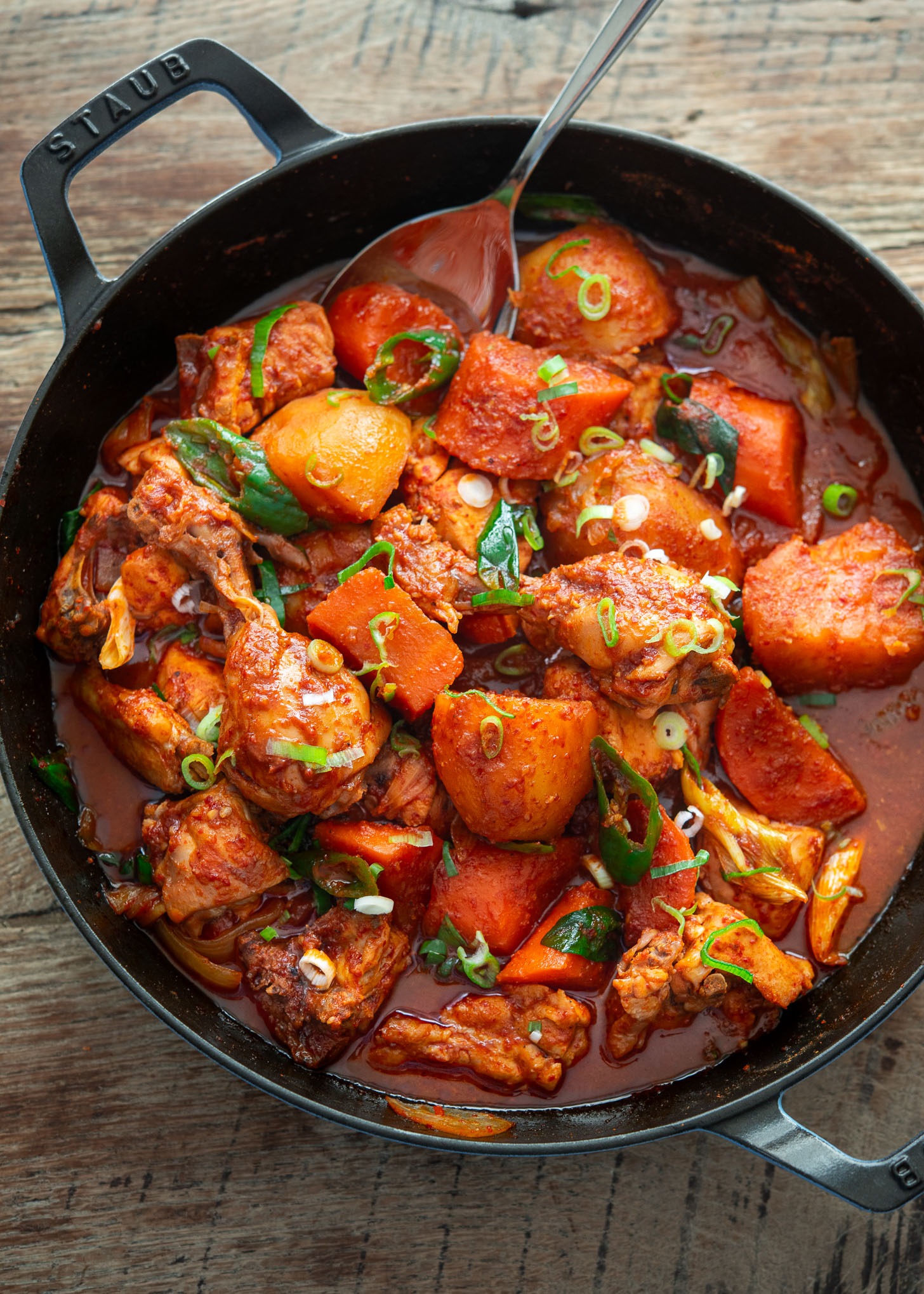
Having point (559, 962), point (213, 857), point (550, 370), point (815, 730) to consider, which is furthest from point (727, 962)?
point (550, 370)

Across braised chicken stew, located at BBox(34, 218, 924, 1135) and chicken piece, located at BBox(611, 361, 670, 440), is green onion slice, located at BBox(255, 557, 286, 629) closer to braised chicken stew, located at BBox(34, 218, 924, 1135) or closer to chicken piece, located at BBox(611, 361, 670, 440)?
braised chicken stew, located at BBox(34, 218, 924, 1135)

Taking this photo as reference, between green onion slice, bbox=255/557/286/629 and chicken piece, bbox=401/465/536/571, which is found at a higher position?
chicken piece, bbox=401/465/536/571

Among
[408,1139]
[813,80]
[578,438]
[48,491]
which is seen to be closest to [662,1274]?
[408,1139]

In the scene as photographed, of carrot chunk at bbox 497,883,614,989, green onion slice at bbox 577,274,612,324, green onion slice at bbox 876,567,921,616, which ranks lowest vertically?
carrot chunk at bbox 497,883,614,989

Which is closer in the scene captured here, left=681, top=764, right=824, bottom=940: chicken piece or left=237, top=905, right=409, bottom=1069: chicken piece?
left=237, top=905, right=409, bottom=1069: chicken piece

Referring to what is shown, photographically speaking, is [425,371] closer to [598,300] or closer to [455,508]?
[455,508]

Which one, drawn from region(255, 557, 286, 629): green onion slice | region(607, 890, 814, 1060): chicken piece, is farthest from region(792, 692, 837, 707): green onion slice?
region(255, 557, 286, 629): green onion slice

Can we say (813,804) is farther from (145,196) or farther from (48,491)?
(145,196)
